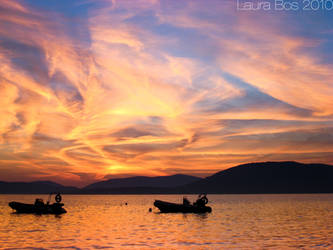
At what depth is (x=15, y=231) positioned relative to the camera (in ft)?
184

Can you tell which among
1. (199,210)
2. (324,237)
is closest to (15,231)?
(324,237)

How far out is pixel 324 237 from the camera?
49.2m

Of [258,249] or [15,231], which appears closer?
[258,249]

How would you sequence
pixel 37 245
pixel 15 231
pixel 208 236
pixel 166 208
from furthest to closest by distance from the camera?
1. pixel 166 208
2. pixel 15 231
3. pixel 208 236
4. pixel 37 245

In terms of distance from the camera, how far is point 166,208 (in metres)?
102

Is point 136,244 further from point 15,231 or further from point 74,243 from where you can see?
point 15,231

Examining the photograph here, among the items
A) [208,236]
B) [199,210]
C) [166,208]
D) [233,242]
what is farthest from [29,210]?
[233,242]

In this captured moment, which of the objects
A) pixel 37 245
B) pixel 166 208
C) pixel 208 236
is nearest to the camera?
pixel 37 245

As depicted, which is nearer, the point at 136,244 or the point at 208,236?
the point at 136,244

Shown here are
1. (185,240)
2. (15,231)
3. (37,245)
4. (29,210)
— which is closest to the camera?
(37,245)

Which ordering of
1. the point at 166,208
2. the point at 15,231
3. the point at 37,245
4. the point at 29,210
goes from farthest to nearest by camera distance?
the point at 166,208 < the point at 29,210 < the point at 15,231 < the point at 37,245

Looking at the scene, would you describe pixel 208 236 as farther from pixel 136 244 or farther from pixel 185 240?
pixel 136 244

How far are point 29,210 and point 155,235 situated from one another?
5184 cm

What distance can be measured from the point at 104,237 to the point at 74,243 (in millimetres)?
5860
